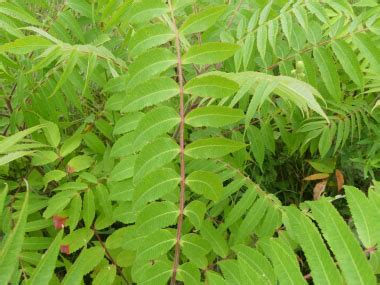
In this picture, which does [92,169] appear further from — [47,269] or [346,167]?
[346,167]

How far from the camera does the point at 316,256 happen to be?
0.84 meters

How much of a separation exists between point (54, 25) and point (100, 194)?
861mm

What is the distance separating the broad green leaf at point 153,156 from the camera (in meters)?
1.26

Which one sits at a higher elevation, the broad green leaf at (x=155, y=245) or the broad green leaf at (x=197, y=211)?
the broad green leaf at (x=197, y=211)

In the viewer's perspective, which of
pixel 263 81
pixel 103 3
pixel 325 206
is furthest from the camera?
pixel 103 3

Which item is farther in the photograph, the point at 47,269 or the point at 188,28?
the point at 188,28

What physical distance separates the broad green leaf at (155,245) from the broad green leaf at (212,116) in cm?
35

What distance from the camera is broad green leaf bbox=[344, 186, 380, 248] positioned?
93 cm

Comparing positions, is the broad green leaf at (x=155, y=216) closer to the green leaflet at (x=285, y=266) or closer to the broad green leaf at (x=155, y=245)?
the broad green leaf at (x=155, y=245)

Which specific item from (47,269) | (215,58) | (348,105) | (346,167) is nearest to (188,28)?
(215,58)

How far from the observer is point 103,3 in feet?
6.26

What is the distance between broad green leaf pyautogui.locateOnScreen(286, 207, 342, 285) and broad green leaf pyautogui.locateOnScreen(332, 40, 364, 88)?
2.95ft

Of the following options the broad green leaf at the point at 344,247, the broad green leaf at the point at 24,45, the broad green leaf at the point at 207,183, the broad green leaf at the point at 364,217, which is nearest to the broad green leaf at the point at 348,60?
the broad green leaf at the point at 207,183

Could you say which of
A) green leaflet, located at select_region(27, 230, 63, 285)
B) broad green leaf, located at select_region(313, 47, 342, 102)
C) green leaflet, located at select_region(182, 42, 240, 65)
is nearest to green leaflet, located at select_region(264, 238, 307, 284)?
green leaflet, located at select_region(27, 230, 63, 285)
